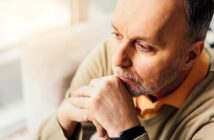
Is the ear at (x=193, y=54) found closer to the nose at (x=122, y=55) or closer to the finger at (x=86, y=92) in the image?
the nose at (x=122, y=55)

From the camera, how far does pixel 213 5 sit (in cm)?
90

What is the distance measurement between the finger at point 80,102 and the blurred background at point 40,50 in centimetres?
24

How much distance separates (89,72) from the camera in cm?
119

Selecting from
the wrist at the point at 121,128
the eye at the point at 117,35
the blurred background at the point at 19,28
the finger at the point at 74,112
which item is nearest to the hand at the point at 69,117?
the finger at the point at 74,112

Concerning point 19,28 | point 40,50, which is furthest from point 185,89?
point 19,28

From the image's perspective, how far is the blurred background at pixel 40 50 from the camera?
1317 millimetres

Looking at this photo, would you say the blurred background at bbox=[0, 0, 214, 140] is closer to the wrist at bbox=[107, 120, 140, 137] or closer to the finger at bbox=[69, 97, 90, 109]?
the finger at bbox=[69, 97, 90, 109]

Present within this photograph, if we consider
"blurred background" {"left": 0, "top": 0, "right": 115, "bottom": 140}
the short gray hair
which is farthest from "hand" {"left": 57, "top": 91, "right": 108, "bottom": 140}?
"blurred background" {"left": 0, "top": 0, "right": 115, "bottom": 140}

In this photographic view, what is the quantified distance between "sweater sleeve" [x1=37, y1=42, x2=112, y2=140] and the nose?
211mm

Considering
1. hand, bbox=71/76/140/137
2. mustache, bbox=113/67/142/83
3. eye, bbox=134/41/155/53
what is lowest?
hand, bbox=71/76/140/137

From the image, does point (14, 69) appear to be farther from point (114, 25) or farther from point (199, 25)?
point (199, 25)

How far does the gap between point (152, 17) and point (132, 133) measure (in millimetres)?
303

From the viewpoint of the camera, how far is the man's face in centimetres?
89

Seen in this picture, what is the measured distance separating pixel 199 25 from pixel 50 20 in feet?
3.91
